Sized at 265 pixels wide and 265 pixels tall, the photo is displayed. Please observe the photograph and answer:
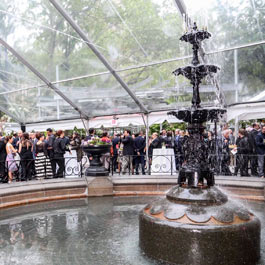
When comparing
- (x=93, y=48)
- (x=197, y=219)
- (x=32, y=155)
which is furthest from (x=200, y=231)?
(x=93, y=48)

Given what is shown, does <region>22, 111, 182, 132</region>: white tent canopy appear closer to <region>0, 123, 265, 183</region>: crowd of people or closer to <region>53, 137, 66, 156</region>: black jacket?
<region>0, 123, 265, 183</region>: crowd of people

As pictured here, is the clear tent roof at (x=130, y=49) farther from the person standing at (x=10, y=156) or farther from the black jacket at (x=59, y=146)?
the person standing at (x=10, y=156)

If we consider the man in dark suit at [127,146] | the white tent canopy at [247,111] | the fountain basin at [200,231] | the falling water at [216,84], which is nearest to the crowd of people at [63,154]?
the man in dark suit at [127,146]

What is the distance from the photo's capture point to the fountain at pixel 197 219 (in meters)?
4.29

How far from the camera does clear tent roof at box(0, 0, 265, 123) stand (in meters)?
10.9

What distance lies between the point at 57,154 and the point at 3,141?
1827mm

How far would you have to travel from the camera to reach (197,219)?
4449 millimetres

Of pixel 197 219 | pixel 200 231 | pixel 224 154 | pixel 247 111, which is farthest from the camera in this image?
pixel 247 111

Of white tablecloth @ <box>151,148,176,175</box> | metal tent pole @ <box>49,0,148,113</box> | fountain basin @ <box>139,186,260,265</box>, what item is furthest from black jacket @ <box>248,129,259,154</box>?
fountain basin @ <box>139,186,260,265</box>

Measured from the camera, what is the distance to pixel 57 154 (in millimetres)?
11422

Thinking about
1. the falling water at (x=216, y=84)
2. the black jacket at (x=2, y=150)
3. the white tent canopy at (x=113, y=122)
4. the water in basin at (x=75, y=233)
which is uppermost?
the falling water at (x=216, y=84)

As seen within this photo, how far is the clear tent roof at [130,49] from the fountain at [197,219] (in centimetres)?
579

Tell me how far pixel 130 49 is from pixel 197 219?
30.8 feet

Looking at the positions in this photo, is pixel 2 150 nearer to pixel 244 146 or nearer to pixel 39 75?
pixel 39 75
